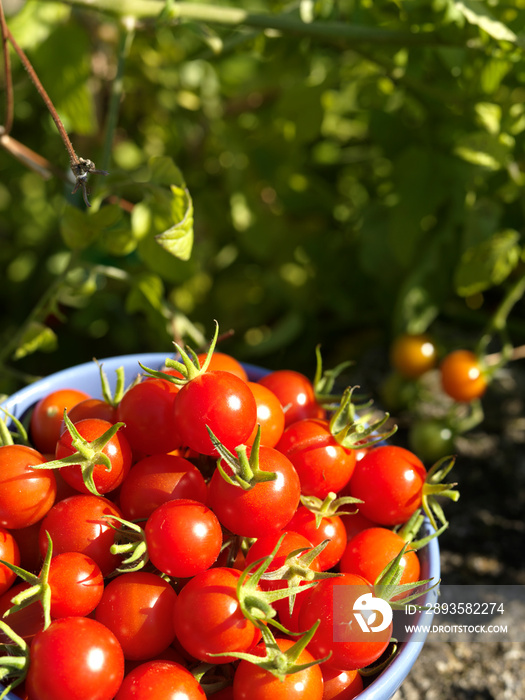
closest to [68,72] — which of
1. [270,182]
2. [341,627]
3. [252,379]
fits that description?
[270,182]

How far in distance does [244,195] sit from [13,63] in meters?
0.53

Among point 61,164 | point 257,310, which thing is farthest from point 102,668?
point 61,164

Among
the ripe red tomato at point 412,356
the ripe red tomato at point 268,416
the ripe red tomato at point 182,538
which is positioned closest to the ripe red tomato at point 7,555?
the ripe red tomato at point 182,538

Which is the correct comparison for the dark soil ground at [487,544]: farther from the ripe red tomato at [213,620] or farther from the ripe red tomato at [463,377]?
the ripe red tomato at [213,620]

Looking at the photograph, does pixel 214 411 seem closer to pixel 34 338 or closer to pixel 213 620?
pixel 213 620

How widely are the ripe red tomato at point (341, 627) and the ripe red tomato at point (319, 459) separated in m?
0.10

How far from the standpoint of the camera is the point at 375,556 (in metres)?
0.60

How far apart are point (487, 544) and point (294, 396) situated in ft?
1.47

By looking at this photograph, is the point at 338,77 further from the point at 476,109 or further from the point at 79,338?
the point at 79,338

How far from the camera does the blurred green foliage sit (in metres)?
0.90

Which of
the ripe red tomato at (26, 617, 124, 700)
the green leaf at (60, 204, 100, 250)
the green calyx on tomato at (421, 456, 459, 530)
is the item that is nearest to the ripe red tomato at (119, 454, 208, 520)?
the ripe red tomato at (26, 617, 124, 700)

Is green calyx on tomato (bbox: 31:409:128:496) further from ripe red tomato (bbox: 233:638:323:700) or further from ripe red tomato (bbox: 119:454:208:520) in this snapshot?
ripe red tomato (bbox: 233:638:323:700)

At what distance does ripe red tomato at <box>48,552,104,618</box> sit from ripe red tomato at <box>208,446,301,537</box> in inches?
4.6

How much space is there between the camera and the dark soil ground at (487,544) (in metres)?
0.80
